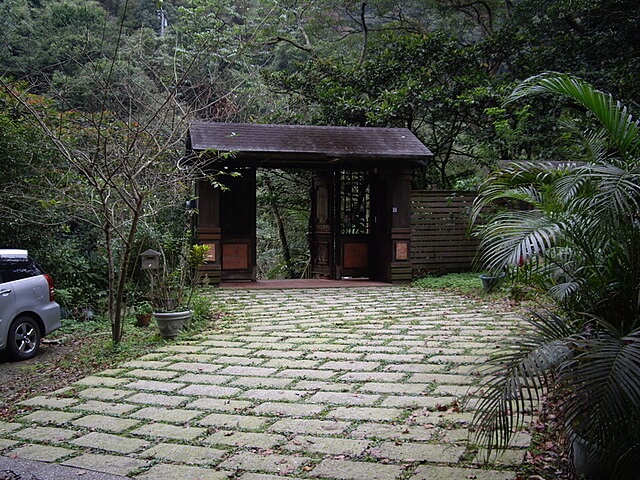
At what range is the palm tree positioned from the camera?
2496 mm

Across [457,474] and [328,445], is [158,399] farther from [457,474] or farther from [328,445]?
[457,474]

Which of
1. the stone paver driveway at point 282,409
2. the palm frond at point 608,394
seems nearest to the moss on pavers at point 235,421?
the stone paver driveway at point 282,409

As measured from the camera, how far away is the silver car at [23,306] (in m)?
6.28

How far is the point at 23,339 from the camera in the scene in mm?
6566

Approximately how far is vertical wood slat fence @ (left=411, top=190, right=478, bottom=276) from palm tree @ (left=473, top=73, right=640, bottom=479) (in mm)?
7640

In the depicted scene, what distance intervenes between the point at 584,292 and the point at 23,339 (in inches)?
228

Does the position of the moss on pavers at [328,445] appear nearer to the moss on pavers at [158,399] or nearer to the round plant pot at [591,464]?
the round plant pot at [591,464]

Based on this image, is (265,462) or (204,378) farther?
(204,378)

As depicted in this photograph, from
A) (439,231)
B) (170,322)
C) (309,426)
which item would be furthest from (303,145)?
(309,426)

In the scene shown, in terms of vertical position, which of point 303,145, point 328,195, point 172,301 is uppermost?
point 303,145

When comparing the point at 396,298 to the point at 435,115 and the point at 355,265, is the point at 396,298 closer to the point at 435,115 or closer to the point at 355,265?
the point at 355,265

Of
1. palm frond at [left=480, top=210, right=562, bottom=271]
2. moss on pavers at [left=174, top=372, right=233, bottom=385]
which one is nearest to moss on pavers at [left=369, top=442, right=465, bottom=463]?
palm frond at [left=480, top=210, right=562, bottom=271]

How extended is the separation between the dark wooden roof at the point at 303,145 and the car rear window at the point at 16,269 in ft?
13.0

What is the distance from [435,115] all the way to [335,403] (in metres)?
10.4
